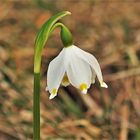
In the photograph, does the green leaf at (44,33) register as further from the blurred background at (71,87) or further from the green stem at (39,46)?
the blurred background at (71,87)

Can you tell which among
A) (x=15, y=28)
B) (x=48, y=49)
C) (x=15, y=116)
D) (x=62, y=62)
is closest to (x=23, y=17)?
(x=15, y=28)

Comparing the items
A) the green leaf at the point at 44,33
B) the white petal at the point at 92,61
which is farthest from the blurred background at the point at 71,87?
the green leaf at the point at 44,33

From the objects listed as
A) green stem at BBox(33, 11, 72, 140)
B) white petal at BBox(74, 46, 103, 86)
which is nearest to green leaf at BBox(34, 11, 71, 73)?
green stem at BBox(33, 11, 72, 140)

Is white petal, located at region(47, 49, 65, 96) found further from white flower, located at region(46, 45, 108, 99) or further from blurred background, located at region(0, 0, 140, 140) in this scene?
blurred background, located at region(0, 0, 140, 140)

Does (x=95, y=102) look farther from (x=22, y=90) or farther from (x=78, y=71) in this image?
(x=78, y=71)

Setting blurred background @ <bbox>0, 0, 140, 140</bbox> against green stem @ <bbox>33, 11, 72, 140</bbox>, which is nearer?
green stem @ <bbox>33, 11, 72, 140</bbox>

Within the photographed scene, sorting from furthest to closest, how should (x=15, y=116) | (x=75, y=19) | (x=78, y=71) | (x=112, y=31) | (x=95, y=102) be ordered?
(x=75, y=19) → (x=112, y=31) → (x=95, y=102) → (x=15, y=116) → (x=78, y=71)
